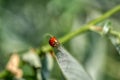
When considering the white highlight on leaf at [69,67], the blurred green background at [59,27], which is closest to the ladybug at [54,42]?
the white highlight on leaf at [69,67]

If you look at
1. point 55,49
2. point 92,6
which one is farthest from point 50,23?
point 55,49

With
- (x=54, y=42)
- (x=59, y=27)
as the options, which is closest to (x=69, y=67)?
(x=54, y=42)

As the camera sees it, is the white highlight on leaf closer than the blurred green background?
Yes

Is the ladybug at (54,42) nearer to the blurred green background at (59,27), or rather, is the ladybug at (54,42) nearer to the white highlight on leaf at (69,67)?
the white highlight on leaf at (69,67)

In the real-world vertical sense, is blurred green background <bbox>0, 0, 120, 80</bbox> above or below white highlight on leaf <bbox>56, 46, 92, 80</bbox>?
above

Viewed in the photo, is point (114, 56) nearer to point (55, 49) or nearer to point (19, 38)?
point (19, 38)

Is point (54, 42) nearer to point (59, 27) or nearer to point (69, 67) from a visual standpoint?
point (69, 67)

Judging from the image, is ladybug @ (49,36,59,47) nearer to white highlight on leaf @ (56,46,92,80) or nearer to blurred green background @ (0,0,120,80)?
white highlight on leaf @ (56,46,92,80)

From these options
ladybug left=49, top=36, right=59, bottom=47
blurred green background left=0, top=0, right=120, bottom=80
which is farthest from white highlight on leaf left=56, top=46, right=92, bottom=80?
blurred green background left=0, top=0, right=120, bottom=80
